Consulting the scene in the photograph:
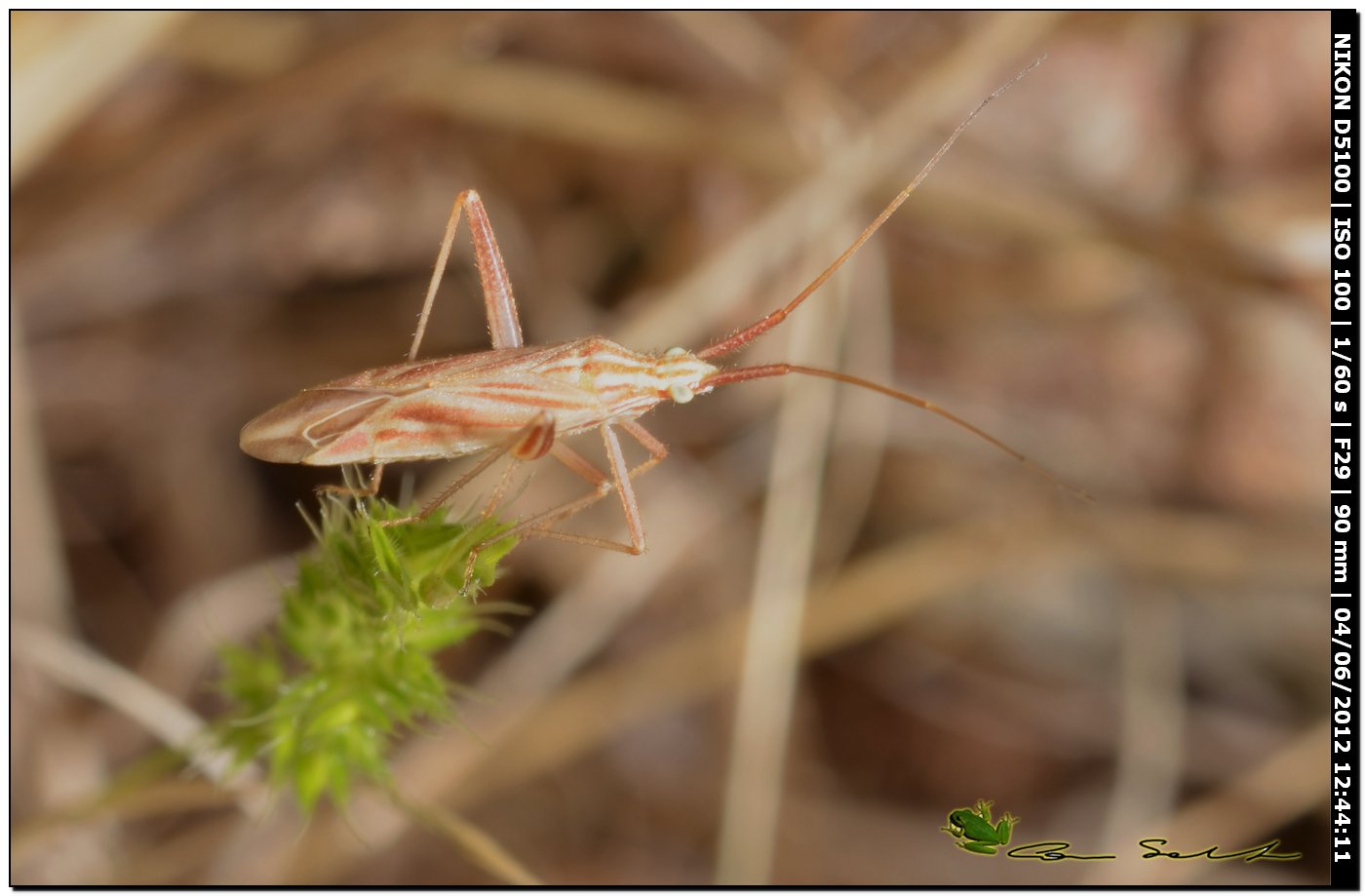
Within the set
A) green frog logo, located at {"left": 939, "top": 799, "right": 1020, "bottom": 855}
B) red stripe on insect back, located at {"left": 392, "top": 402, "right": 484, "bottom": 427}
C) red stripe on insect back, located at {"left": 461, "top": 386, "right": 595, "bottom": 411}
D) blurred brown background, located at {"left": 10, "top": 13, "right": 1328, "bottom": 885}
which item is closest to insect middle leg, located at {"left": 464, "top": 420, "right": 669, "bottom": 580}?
red stripe on insect back, located at {"left": 461, "top": 386, "right": 595, "bottom": 411}

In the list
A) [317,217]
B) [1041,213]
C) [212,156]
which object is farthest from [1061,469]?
[212,156]

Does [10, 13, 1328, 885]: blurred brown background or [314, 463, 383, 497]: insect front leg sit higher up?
[10, 13, 1328, 885]: blurred brown background

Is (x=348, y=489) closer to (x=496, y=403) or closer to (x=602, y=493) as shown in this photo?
(x=496, y=403)

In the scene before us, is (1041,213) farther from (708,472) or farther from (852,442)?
(708,472)

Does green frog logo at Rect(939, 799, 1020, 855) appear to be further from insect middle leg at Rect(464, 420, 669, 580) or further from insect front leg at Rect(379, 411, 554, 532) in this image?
insect front leg at Rect(379, 411, 554, 532)

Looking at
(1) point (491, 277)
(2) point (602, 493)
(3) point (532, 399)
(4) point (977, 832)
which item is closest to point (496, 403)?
(3) point (532, 399)

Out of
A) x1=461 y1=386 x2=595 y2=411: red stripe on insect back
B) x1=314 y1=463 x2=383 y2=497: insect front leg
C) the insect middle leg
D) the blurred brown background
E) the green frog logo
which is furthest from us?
the blurred brown background
